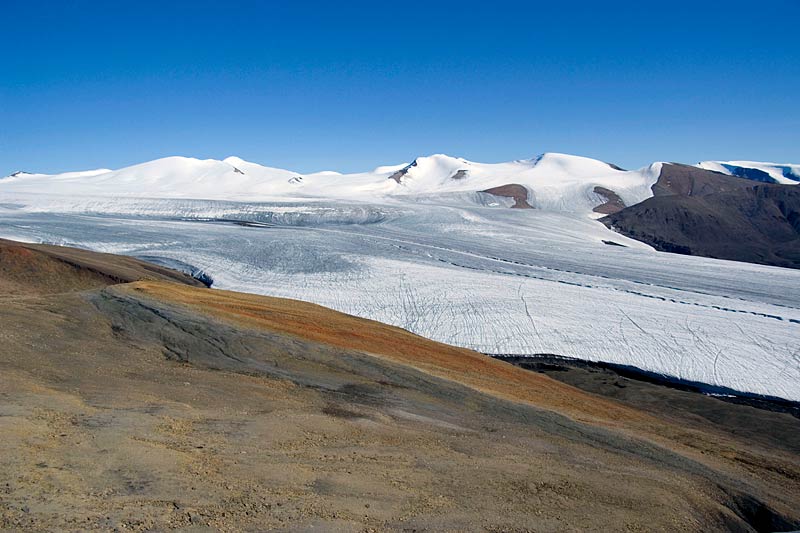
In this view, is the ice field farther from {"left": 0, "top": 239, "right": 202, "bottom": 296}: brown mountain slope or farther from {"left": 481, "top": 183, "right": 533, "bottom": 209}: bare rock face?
{"left": 481, "top": 183, "right": 533, "bottom": 209}: bare rock face

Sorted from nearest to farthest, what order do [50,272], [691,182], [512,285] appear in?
[50,272], [512,285], [691,182]

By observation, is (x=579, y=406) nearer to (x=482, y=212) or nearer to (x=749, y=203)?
(x=482, y=212)

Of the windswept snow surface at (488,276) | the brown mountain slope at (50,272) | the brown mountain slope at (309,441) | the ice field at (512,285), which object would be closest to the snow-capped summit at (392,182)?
the windswept snow surface at (488,276)

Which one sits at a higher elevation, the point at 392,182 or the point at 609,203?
the point at 392,182

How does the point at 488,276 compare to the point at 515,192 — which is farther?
the point at 515,192

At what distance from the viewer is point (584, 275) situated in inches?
1539

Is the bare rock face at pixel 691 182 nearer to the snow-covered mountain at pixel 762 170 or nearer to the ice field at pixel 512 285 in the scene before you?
the snow-covered mountain at pixel 762 170

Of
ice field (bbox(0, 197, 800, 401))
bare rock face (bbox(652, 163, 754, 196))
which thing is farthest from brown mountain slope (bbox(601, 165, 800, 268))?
ice field (bbox(0, 197, 800, 401))

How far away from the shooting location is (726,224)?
8244 centimetres

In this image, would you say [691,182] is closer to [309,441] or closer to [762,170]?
[762,170]

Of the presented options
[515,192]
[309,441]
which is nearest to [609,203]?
[515,192]

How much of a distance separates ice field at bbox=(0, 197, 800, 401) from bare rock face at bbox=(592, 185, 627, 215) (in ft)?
122

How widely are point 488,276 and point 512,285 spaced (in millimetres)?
2739

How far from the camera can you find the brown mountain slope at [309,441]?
6.98 meters
